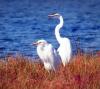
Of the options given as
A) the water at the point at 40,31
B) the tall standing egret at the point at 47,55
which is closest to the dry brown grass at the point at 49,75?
the tall standing egret at the point at 47,55

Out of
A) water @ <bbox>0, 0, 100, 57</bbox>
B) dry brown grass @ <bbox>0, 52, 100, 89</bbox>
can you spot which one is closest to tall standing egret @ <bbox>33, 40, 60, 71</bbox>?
dry brown grass @ <bbox>0, 52, 100, 89</bbox>

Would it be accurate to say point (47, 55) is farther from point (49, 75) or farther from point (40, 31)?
point (40, 31)

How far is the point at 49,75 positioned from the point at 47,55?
0.70 metres

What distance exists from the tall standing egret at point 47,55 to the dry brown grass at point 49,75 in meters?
0.13

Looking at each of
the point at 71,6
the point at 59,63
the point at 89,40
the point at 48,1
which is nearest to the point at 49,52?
the point at 59,63

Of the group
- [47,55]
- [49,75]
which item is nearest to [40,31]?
[47,55]

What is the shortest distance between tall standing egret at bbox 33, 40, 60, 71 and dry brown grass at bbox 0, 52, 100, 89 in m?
0.13

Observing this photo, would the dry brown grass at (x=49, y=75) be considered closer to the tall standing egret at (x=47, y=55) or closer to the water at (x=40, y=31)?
the tall standing egret at (x=47, y=55)

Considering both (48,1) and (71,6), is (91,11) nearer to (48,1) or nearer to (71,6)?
(71,6)

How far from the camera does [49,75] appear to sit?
29.1 feet

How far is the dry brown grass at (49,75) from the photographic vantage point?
7.60 meters

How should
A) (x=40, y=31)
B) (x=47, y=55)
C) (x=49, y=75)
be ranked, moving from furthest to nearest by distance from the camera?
(x=40, y=31) < (x=47, y=55) < (x=49, y=75)

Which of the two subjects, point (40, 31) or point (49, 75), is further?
point (40, 31)

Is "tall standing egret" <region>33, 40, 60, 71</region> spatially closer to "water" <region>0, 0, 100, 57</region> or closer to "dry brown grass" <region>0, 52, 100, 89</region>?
"dry brown grass" <region>0, 52, 100, 89</region>
